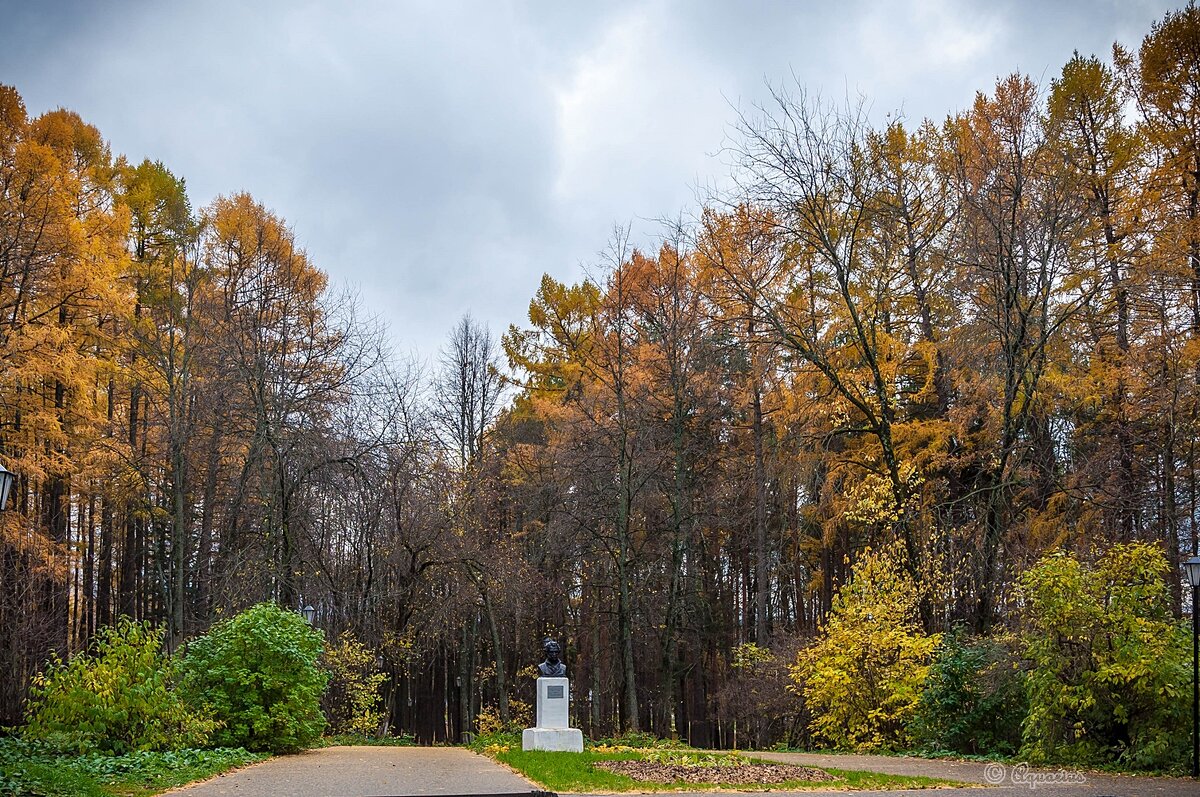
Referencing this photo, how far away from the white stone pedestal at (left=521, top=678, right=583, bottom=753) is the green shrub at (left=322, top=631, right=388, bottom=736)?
915cm

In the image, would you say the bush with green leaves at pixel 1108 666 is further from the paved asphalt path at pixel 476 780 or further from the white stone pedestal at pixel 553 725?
the white stone pedestal at pixel 553 725

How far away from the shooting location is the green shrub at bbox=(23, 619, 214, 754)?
39.7 feet

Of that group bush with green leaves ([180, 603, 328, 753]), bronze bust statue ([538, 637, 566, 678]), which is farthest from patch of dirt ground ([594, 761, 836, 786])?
bush with green leaves ([180, 603, 328, 753])

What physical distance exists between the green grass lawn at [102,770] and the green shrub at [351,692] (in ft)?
35.1

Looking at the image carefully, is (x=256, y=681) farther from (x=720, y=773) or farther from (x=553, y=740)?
(x=720, y=773)

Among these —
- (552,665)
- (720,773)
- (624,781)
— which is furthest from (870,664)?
(624,781)

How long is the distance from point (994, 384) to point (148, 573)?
953 inches

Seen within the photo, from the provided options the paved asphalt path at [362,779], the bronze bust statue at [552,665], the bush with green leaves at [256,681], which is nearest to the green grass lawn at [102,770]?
the paved asphalt path at [362,779]

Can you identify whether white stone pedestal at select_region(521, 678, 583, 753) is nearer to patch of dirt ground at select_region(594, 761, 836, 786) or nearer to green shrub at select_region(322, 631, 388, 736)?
patch of dirt ground at select_region(594, 761, 836, 786)

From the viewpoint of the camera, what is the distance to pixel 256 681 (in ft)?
48.6

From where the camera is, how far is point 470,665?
2941 centimetres

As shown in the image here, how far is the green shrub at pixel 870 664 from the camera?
16719 mm

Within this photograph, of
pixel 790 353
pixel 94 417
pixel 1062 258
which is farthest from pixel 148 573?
pixel 1062 258

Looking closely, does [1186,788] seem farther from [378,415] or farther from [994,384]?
[378,415]
